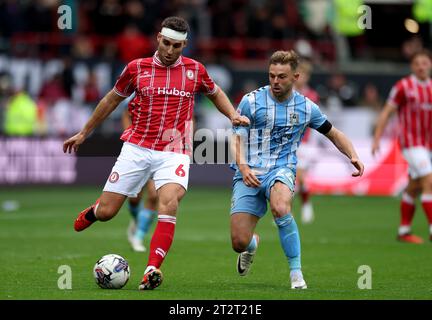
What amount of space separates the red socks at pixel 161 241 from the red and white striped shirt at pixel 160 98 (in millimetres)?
747

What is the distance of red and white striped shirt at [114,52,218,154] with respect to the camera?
9.69m

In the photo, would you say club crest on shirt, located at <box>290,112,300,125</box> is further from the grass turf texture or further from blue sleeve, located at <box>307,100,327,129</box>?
the grass turf texture

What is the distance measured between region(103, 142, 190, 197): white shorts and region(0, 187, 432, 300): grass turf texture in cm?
93

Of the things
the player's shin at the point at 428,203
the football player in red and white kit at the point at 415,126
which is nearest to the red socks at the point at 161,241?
the football player in red and white kit at the point at 415,126

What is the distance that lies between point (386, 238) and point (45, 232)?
4.95m

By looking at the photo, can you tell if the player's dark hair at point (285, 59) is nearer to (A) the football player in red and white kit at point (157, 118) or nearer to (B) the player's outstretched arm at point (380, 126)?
(A) the football player in red and white kit at point (157, 118)

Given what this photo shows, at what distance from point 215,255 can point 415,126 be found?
143 inches

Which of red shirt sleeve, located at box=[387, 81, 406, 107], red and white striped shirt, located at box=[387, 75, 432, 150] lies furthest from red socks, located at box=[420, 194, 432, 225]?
red shirt sleeve, located at box=[387, 81, 406, 107]

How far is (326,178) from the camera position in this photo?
23.2 meters

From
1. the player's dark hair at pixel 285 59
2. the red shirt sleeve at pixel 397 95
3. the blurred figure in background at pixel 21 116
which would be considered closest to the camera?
the player's dark hair at pixel 285 59

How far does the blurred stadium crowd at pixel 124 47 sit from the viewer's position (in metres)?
24.7
